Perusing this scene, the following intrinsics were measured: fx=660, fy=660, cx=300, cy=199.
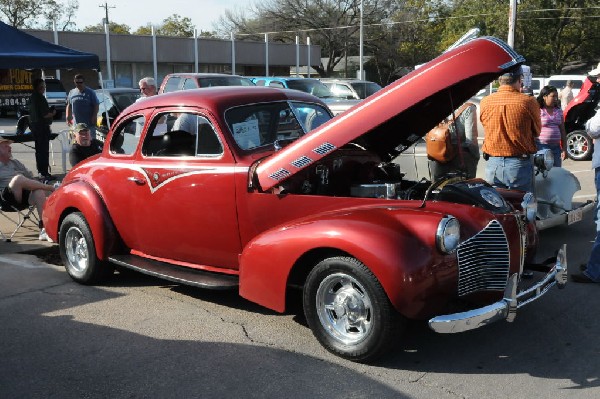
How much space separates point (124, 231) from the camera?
19.7 ft

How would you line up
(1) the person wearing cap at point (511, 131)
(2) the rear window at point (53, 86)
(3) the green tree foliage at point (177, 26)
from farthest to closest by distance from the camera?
(3) the green tree foliage at point (177, 26), (2) the rear window at point (53, 86), (1) the person wearing cap at point (511, 131)

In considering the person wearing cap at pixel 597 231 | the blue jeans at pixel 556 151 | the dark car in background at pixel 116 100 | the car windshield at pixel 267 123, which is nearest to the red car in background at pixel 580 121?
the blue jeans at pixel 556 151

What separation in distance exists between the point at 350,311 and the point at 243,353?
2.69ft

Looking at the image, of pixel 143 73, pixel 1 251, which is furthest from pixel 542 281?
pixel 143 73

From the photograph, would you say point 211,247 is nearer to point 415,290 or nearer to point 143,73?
point 415,290

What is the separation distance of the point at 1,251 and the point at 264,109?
384cm

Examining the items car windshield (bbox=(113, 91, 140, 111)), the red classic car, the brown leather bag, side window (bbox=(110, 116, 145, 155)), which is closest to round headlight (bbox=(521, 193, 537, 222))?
the red classic car

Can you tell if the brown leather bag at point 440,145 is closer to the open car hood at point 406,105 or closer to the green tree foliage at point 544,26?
the open car hood at point 406,105

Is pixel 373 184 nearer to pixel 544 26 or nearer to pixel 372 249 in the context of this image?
pixel 372 249

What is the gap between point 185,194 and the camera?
17.7ft

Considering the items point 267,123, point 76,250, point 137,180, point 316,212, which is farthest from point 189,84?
point 316,212

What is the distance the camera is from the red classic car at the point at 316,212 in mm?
4137

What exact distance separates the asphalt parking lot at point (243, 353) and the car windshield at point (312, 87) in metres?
12.5

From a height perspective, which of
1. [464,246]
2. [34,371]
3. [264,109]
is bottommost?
[34,371]
